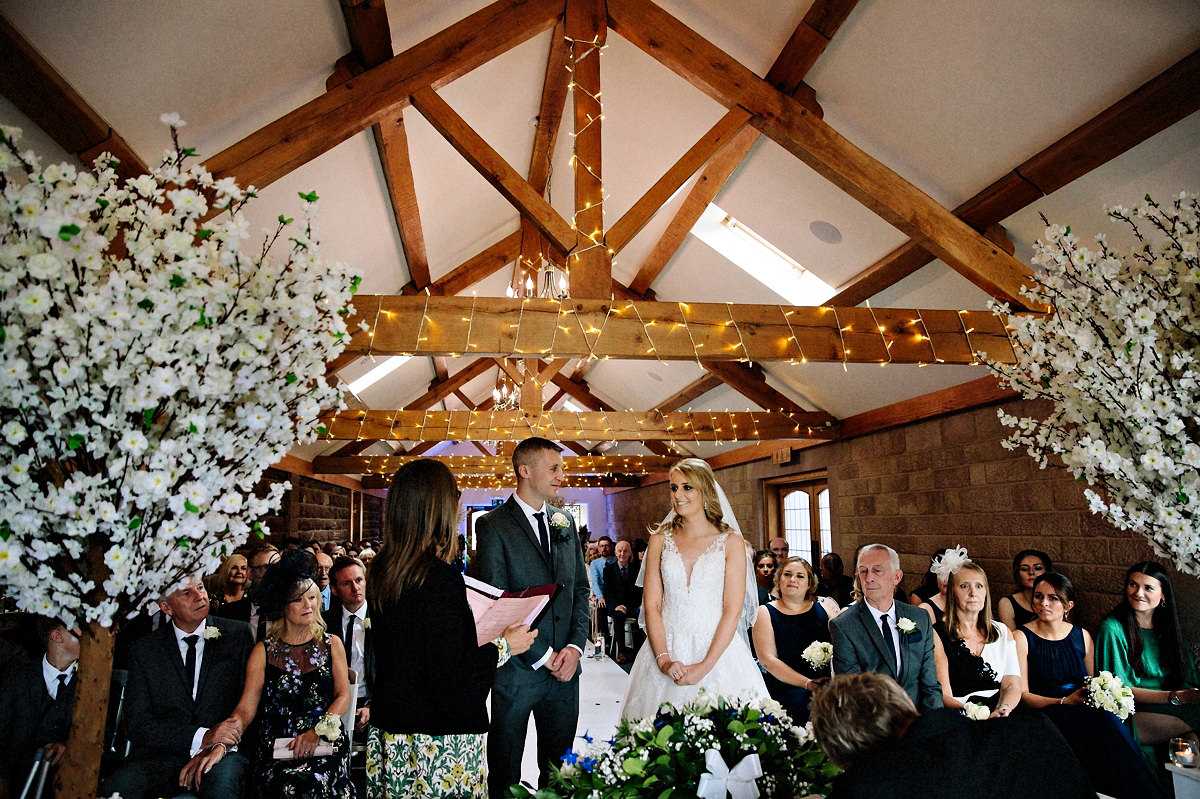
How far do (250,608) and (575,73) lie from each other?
11.8 ft

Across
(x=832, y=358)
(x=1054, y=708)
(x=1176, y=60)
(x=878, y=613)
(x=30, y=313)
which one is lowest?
(x=1054, y=708)

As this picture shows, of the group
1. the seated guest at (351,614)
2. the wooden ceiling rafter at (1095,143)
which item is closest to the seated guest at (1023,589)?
the wooden ceiling rafter at (1095,143)

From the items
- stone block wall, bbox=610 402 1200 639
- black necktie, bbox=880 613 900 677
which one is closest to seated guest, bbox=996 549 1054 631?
stone block wall, bbox=610 402 1200 639

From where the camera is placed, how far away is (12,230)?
1259 millimetres

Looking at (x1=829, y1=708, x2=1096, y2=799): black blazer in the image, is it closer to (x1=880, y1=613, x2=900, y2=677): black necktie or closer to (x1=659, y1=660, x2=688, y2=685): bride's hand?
(x1=659, y1=660, x2=688, y2=685): bride's hand

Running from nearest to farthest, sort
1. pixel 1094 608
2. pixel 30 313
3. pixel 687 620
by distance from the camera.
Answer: pixel 30 313
pixel 687 620
pixel 1094 608

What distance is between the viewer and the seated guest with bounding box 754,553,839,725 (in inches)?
137

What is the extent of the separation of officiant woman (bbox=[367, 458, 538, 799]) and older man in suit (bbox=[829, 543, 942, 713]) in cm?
156

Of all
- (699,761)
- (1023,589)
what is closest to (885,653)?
(699,761)

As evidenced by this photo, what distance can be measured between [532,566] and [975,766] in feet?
5.58

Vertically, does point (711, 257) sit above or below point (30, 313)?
above

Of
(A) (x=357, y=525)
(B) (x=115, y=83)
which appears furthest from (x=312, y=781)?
(A) (x=357, y=525)

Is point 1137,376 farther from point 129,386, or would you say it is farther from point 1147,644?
point 129,386

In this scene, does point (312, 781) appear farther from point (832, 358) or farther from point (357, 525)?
point (357, 525)
